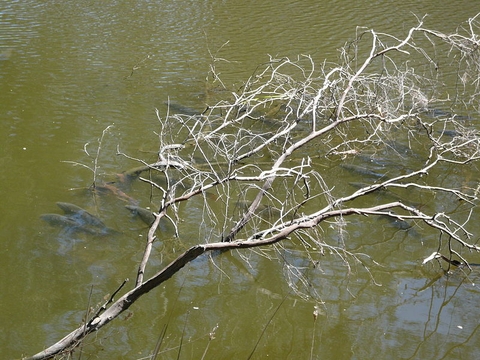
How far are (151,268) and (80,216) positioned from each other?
3.97 feet

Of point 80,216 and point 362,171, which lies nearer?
point 80,216

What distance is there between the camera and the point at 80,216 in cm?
741

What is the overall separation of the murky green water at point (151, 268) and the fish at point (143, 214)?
3.6 inches

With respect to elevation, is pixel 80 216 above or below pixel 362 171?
above

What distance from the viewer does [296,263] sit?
6828 mm

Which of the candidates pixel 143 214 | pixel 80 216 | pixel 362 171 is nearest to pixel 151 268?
pixel 143 214

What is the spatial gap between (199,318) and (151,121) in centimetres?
538

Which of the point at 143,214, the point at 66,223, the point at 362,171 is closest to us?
the point at 66,223

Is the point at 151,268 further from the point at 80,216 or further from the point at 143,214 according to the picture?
the point at 80,216

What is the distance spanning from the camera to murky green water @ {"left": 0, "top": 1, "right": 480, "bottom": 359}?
5668 millimetres

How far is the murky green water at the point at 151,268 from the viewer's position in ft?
18.6

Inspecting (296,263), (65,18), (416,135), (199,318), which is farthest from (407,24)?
(199,318)

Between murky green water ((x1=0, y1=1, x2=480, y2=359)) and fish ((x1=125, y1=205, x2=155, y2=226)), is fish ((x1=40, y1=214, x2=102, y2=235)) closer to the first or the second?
murky green water ((x1=0, y1=1, x2=480, y2=359))

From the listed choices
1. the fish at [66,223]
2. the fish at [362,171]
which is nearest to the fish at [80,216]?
the fish at [66,223]
